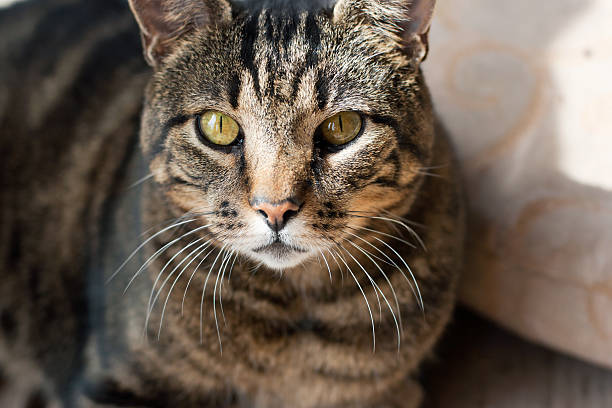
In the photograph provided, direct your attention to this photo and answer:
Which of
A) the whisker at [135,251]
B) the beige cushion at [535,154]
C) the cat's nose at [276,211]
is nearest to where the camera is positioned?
the cat's nose at [276,211]

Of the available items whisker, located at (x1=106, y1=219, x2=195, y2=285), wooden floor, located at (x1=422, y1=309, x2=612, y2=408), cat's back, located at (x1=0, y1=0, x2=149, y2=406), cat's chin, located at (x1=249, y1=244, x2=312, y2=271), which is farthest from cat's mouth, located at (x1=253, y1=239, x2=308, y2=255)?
wooden floor, located at (x1=422, y1=309, x2=612, y2=408)

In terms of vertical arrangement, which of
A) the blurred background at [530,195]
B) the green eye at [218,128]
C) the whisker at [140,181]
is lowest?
the blurred background at [530,195]

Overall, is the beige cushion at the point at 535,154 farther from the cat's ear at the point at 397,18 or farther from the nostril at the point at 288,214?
the nostril at the point at 288,214

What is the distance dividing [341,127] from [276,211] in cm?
15

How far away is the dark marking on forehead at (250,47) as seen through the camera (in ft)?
2.68

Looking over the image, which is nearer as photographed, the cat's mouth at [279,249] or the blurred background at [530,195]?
the cat's mouth at [279,249]

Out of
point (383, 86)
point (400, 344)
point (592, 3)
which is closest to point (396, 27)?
point (383, 86)

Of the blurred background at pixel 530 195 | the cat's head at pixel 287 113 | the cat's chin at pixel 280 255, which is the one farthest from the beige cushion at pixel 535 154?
the cat's chin at pixel 280 255

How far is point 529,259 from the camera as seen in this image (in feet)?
3.93

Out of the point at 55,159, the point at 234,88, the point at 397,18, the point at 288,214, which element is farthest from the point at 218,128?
the point at 55,159

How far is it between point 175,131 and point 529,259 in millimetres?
722

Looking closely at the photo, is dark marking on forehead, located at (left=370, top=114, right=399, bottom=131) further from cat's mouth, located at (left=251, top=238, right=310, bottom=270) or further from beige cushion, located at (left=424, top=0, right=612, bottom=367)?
beige cushion, located at (left=424, top=0, right=612, bottom=367)

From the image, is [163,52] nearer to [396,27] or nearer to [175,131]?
[175,131]

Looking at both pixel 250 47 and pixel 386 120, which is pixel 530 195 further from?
pixel 250 47
